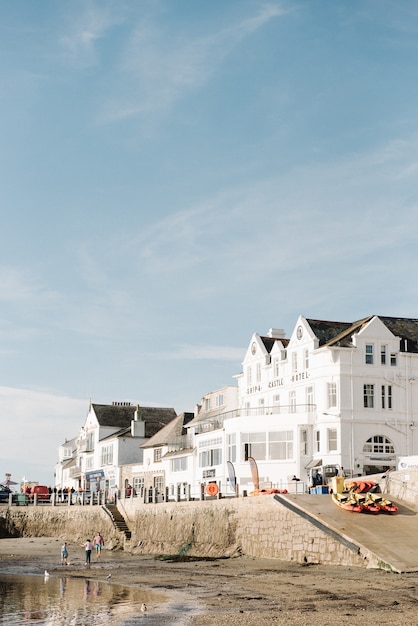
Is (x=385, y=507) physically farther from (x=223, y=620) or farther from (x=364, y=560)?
(x=223, y=620)

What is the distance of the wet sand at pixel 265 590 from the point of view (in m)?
21.6

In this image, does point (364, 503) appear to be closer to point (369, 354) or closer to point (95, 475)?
point (369, 354)

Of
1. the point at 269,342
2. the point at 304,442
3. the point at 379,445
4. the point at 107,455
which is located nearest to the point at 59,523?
the point at 107,455

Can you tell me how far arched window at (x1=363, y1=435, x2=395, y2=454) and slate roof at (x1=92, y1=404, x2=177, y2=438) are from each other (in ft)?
105

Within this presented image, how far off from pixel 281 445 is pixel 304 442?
1500mm

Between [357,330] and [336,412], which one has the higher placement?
[357,330]

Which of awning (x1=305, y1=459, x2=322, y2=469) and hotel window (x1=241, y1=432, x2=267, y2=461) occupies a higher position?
hotel window (x1=241, y1=432, x2=267, y2=461)

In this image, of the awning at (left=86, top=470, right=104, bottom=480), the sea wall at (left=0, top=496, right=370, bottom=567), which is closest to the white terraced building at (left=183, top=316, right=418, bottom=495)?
the sea wall at (left=0, top=496, right=370, bottom=567)

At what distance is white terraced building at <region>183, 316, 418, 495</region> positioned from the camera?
51.4m

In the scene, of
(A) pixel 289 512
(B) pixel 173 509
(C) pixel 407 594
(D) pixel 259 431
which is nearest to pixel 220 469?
(D) pixel 259 431

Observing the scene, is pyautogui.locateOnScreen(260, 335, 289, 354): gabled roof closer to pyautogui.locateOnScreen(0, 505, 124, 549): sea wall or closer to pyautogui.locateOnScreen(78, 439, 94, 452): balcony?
Result: pyautogui.locateOnScreen(0, 505, 124, 549): sea wall

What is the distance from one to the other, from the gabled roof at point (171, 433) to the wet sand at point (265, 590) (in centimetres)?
2813

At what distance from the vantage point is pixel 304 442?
172 feet

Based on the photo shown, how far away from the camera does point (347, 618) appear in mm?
20891
